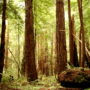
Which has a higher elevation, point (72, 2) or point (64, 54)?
A: point (72, 2)

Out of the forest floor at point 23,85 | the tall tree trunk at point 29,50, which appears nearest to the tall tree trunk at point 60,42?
the forest floor at point 23,85

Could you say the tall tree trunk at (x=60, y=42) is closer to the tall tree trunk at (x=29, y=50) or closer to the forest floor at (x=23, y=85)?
the forest floor at (x=23, y=85)

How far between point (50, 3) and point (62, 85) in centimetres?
793

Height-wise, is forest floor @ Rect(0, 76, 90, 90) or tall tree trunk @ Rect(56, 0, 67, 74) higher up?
tall tree trunk @ Rect(56, 0, 67, 74)

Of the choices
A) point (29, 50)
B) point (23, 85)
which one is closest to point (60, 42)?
point (29, 50)

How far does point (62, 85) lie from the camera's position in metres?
9.61

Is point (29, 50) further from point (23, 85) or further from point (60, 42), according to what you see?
point (23, 85)

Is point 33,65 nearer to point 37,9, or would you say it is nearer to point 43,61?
point 37,9

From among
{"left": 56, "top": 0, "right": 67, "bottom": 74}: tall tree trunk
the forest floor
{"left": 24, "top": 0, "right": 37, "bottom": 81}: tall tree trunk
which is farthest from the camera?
{"left": 24, "top": 0, "right": 37, "bottom": 81}: tall tree trunk

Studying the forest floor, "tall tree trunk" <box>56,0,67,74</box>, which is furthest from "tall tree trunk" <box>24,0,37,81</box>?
"tall tree trunk" <box>56,0,67,74</box>

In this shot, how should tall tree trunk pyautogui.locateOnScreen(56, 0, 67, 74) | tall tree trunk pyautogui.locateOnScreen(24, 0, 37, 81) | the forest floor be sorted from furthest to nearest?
tall tree trunk pyautogui.locateOnScreen(24, 0, 37, 81)
tall tree trunk pyautogui.locateOnScreen(56, 0, 67, 74)
the forest floor

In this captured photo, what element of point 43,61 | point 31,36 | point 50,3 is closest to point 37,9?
point 50,3

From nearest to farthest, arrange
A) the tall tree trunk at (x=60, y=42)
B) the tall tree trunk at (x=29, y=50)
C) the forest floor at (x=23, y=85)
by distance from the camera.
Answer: the forest floor at (x=23, y=85)
the tall tree trunk at (x=60, y=42)
the tall tree trunk at (x=29, y=50)

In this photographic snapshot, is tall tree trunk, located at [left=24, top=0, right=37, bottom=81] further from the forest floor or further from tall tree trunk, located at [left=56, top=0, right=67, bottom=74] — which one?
tall tree trunk, located at [left=56, top=0, right=67, bottom=74]
